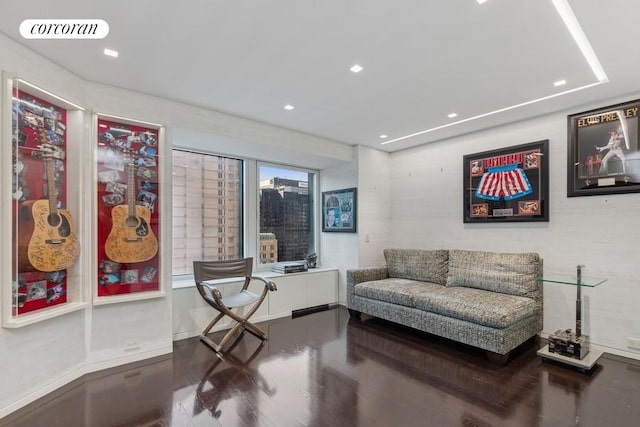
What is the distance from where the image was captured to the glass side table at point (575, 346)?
2836 mm

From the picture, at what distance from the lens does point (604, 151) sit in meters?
3.19

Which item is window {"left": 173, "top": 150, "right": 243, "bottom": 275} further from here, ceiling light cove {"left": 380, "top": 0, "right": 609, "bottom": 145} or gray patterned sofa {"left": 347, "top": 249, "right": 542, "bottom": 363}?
ceiling light cove {"left": 380, "top": 0, "right": 609, "bottom": 145}

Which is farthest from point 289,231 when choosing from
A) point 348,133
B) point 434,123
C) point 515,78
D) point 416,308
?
point 515,78

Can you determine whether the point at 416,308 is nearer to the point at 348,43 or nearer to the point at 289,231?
the point at 289,231

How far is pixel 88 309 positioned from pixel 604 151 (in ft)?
17.5

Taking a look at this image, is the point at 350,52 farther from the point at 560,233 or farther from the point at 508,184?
the point at 560,233

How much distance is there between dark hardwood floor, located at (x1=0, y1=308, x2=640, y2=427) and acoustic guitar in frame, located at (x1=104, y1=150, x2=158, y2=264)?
1050 millimetres

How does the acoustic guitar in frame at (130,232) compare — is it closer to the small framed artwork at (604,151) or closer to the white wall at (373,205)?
the white wall at (373,205)

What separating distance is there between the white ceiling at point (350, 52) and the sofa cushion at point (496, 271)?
5.66 feet

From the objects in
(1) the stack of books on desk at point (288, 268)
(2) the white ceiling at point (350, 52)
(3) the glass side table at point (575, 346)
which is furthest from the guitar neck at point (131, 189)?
(3) the glass side table at point (575, 346)

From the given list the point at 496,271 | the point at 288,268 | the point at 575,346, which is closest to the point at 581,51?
the point at 496,271

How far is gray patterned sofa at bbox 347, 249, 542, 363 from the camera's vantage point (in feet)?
9.88

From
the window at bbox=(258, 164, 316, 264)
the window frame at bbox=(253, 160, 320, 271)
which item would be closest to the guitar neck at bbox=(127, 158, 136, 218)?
the window frame at bbox=(253, 160, 320, 271)

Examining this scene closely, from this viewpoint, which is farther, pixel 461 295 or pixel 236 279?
pixel 236 279
